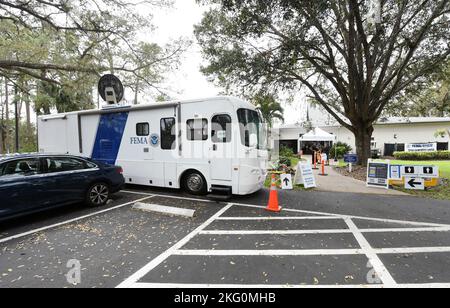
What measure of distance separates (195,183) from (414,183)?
311 inches

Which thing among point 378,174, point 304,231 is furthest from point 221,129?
point 378,174

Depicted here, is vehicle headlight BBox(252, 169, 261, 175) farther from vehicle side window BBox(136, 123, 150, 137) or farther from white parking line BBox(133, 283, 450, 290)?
white parking line BBox(133, 283, 450, 290)

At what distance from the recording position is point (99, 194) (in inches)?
243

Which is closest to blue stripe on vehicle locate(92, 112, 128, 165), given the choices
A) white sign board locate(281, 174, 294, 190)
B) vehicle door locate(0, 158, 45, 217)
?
vehicle door locate(0, 158, 45, 217)

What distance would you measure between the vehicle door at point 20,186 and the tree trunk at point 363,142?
15.0m

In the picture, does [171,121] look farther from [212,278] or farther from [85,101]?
[85,101]

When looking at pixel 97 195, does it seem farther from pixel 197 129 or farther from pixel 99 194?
pixel 197 129

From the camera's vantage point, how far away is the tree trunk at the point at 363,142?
13.5m

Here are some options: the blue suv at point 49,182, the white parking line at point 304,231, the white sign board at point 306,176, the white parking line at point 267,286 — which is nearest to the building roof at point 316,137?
the white sign board at point 306,176

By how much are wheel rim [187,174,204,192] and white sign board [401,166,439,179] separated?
7.46m

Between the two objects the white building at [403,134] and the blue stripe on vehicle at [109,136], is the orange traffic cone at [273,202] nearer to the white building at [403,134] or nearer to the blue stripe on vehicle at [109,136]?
the blue stripe on vehicle at [109,136]

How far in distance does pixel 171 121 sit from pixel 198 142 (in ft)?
3.77

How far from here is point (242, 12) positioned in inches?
325

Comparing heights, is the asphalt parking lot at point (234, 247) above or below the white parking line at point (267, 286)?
above
